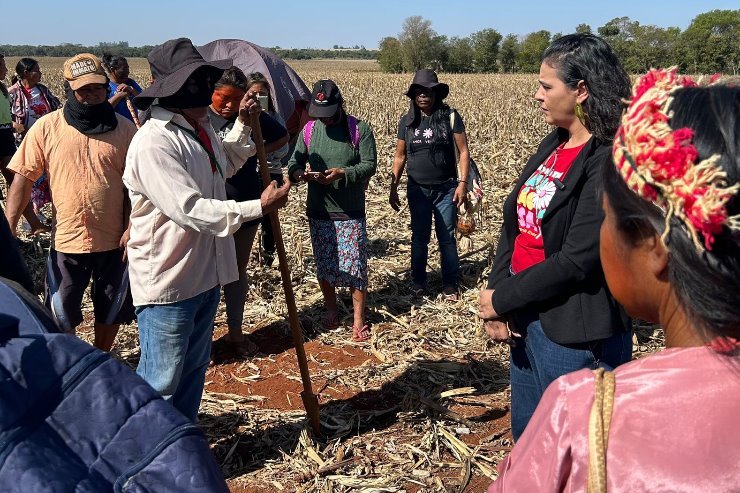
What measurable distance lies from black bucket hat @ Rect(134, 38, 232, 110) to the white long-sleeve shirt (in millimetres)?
97

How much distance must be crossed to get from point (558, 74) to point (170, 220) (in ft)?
6.14

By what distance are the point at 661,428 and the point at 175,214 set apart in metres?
2.49

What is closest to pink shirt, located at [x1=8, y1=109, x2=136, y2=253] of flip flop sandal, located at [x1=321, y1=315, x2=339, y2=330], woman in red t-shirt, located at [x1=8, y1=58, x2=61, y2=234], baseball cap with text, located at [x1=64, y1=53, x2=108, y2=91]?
baseball cap with text, located at [x1=64, y1=53, x2=108, y2=91]

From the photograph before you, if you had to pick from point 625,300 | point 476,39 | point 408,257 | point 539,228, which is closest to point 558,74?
point 539,228

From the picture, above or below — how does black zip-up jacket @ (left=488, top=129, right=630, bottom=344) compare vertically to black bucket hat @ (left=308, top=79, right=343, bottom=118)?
below

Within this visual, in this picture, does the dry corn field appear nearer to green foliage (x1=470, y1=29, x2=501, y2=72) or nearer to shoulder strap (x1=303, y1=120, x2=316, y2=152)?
shoulder strap (x1=303, y1=120, x2=316, y2=152)

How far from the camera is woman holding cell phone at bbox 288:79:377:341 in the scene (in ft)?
18.0

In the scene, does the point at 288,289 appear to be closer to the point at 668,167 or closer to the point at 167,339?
the point at 167,339

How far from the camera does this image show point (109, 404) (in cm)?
140

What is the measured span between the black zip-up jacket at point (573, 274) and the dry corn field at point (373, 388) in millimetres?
1549

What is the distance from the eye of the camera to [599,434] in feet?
4.02

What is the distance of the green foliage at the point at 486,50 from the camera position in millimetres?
58000

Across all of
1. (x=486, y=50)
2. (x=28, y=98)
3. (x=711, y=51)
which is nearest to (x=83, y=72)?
(x=28, y=98)

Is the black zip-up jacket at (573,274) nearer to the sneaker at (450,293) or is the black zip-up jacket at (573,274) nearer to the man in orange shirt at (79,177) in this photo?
the man in orange shirt at (79,177)
